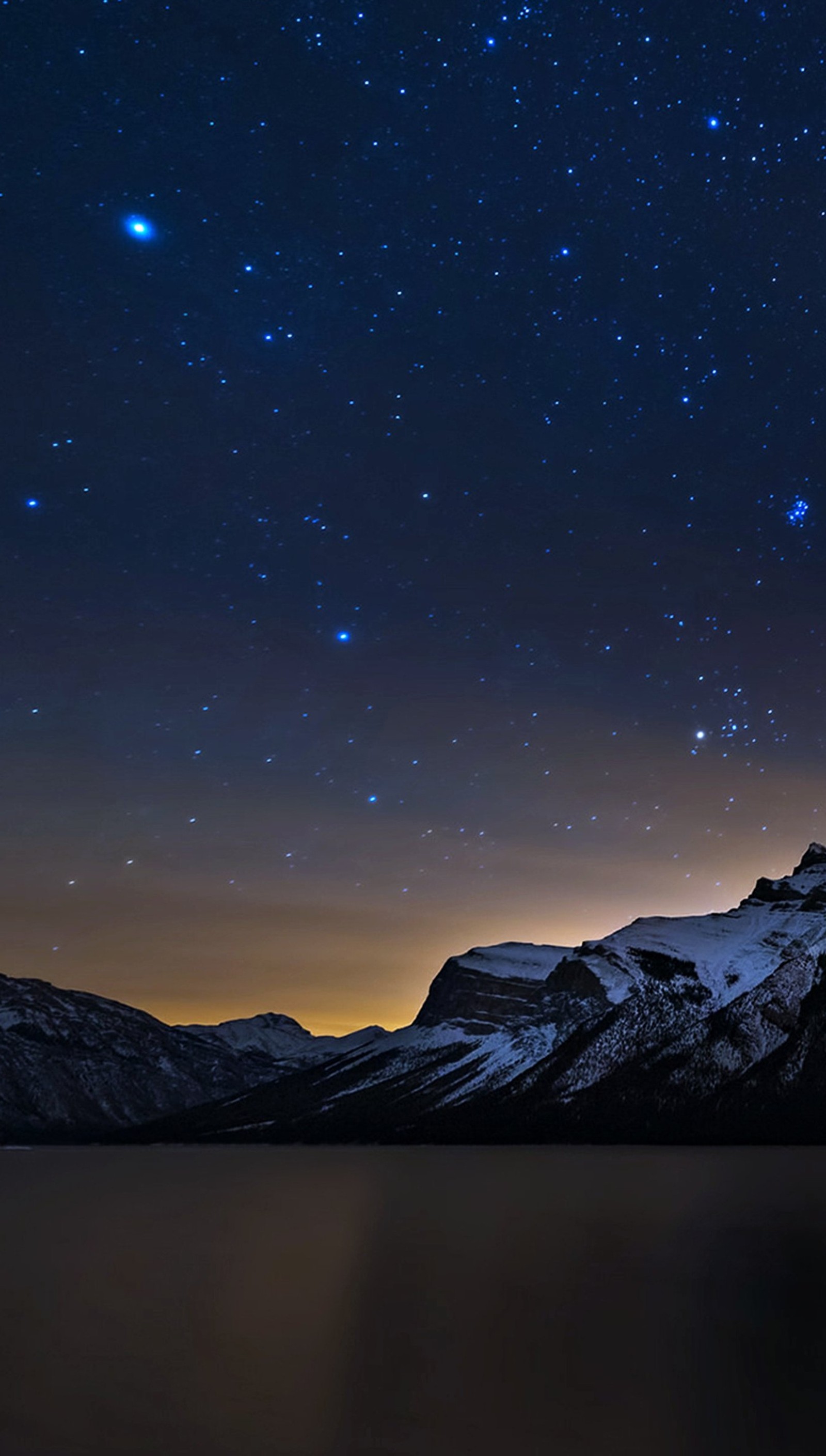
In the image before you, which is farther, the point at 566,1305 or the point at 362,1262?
the point at 362,1262

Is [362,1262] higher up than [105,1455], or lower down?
lower down

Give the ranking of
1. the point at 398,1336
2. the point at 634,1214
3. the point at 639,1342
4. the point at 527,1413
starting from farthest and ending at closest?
the point at 634,1214 < the point at 398,1336 < the point at 639,1342 < the point at 527,1413

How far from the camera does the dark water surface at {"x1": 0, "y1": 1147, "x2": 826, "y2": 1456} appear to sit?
24.1m

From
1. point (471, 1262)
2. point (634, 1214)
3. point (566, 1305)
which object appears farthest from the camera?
point (634, 1214)

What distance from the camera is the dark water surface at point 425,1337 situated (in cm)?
2411

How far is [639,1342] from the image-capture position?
33094 mm

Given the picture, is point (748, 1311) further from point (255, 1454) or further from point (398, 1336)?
point (255, 1454)

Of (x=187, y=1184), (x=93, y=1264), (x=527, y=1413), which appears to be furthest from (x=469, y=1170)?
(x=527, y=1413)

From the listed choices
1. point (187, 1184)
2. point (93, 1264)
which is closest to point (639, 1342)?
point (93, 1264)

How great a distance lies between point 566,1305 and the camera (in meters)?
41.2

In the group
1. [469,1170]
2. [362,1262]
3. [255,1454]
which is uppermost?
[255,1454]

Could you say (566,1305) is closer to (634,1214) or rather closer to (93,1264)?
(93,1264)

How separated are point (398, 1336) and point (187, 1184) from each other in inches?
5433

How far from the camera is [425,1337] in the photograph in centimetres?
3544
